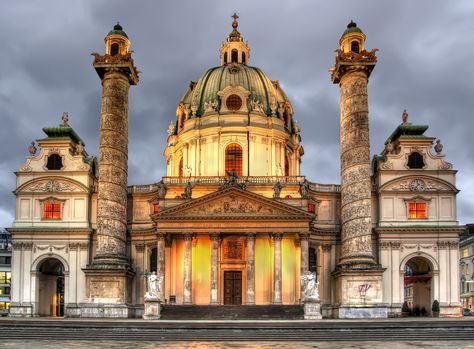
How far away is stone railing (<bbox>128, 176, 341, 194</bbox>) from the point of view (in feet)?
204

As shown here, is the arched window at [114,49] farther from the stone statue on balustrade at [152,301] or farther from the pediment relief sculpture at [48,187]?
the stone statue on balustrade at [152,301]

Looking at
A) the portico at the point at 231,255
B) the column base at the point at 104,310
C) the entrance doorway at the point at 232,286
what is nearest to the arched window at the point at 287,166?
the portico at the point at 231,255

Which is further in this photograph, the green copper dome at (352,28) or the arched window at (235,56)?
the arched window at (235,56)

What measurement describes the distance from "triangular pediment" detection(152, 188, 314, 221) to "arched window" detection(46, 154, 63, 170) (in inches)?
421

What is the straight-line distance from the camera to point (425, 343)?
96.5 feet

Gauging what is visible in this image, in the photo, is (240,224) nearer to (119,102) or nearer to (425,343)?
(119,102)

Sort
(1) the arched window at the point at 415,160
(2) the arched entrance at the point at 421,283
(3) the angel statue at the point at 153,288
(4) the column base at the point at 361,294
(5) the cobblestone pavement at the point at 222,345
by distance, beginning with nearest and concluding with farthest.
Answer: (5) the cobblestone pavement at the point at 222,345 < (3) the angel statue at the point at 153,288 < (4) the column base at the point at 361,294 < (2) the arched entrance at the point at 421,283 < (1) the arched window at the point at 415,160

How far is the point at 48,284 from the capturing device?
6291cm

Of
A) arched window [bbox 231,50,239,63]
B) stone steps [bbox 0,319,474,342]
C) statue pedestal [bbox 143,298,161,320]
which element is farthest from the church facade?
arched window [bbox 231,50,239,63]

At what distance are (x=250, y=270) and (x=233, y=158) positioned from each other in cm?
1556

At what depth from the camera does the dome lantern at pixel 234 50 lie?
77500mm

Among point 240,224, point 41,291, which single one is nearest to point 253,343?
point 240,224

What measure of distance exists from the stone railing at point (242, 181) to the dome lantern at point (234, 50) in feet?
63.5

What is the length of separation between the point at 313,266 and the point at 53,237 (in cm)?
2329
